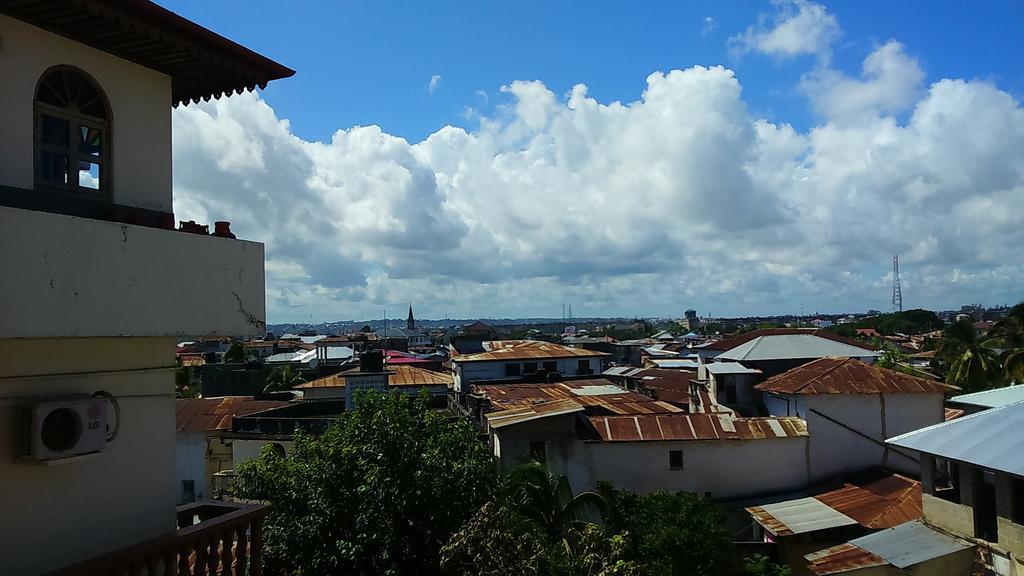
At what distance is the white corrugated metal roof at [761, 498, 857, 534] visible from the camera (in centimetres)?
1784

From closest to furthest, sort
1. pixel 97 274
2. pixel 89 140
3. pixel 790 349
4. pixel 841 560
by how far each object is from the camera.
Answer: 1. pixel 97 274
2. pixel 89 140
3. pixel 841 560
4. pixel 790 349

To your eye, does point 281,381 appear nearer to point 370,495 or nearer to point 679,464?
point 679,464

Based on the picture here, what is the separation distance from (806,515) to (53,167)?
19.4 meters

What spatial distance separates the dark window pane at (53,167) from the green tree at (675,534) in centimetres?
1219

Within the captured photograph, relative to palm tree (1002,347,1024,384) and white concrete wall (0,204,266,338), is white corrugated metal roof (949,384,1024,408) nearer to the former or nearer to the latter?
palm tree (1002,347,1024,384)

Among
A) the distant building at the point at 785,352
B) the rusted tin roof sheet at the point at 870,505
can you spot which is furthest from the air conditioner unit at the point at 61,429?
the distant building at the point at 785,352

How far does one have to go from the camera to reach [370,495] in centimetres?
1028

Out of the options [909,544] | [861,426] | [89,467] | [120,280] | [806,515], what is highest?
[120,280]

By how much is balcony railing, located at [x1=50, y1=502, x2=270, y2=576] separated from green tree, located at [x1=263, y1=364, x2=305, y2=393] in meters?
38.3

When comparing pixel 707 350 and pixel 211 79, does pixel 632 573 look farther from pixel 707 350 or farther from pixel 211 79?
pixel 707 350

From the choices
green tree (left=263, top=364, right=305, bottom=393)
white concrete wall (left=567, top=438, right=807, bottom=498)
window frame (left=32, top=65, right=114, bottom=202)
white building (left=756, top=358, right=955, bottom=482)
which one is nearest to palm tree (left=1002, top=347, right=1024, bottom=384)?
white building (left=756, top=358, right=955, bottom=482)

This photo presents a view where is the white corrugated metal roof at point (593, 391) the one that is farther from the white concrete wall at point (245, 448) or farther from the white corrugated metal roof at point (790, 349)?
the white concrete wall at point (245, 448)

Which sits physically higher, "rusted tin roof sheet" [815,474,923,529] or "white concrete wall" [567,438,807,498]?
"white concrete wall" [567,438,807,498]

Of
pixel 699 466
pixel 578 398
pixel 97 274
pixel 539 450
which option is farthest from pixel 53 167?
pixel 578 398
